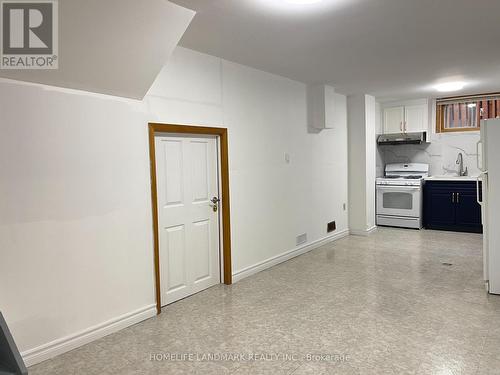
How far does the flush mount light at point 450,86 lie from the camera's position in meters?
5.65

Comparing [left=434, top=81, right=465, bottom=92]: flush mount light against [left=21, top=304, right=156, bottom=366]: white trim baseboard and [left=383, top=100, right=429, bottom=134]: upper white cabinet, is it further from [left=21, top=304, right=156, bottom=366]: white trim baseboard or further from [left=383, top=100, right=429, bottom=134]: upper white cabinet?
[left=21, top=304, right=156, bottom=366]: white trim baseboard

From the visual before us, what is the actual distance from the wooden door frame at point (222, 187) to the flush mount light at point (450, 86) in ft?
12.2

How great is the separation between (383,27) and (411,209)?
4504 mm

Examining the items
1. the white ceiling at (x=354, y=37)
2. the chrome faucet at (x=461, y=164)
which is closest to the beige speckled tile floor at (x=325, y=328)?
the white ceiling at (x=354, y=37)

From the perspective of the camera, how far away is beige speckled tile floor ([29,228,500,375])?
99.9 inches

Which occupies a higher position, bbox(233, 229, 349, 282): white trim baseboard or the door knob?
the door knob

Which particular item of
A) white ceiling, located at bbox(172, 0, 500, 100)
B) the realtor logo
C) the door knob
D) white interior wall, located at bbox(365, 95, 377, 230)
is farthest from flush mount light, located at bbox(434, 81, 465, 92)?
the realtor logo

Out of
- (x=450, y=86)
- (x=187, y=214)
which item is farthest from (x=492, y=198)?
(x=187, y=214)

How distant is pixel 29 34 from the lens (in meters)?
2.40

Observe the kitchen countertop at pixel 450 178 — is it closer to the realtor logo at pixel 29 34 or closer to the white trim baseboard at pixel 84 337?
the white trim baseboard at pixel 84 337

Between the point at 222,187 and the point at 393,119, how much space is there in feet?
15.2

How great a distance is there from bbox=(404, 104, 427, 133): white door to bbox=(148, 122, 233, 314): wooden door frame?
4504 mm

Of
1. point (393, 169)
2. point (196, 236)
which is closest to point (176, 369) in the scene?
point (196, 236)

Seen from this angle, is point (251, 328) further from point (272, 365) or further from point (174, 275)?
point (174, 275)
